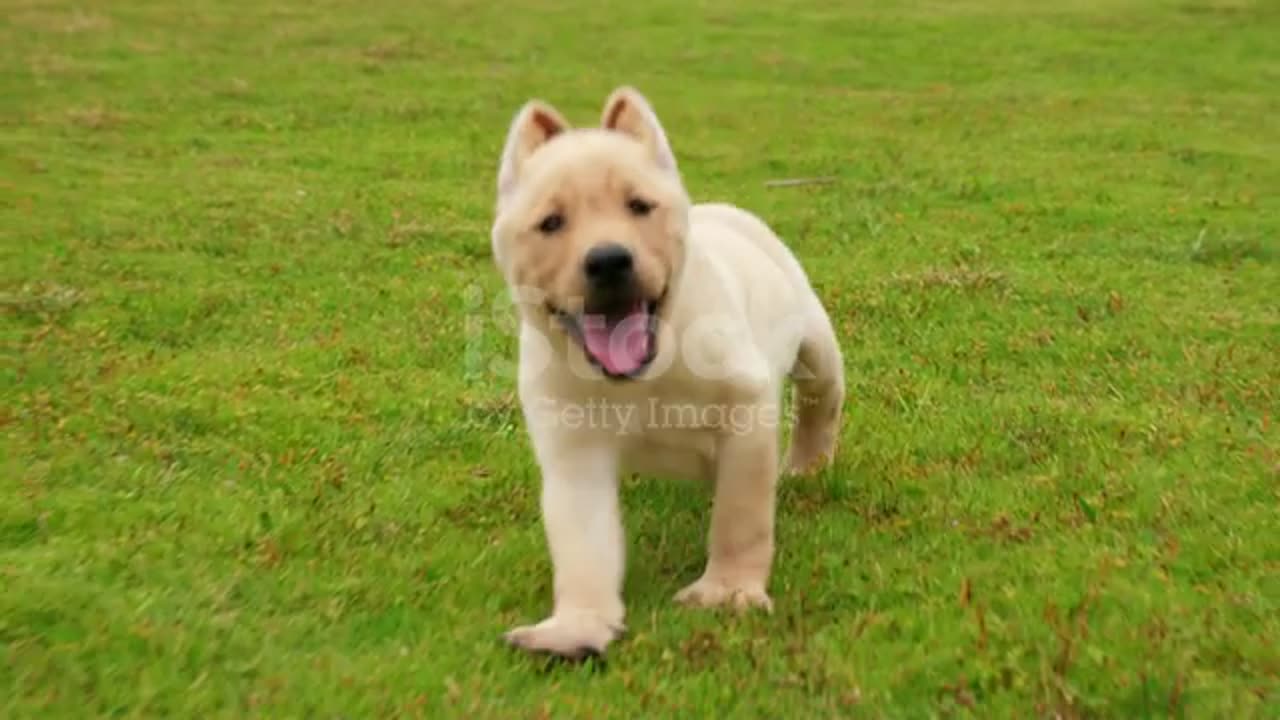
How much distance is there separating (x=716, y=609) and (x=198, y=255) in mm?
9097

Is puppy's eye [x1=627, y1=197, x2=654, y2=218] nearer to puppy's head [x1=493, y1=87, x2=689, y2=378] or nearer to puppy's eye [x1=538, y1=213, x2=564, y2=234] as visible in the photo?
puppy's head [x1=493, y1=87, x2=689, y2=378]

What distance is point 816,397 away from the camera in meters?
7.34

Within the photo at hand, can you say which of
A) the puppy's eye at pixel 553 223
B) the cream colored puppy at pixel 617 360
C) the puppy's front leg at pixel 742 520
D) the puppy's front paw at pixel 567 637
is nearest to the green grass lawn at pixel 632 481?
the puppy's front paw at pixel 567 637

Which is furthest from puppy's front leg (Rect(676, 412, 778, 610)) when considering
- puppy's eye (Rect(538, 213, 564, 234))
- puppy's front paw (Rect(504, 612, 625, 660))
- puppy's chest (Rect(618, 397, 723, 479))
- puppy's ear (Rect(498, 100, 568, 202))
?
puppy's ear (Rect(498, 100, 568, 202))

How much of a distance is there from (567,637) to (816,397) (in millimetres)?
2679

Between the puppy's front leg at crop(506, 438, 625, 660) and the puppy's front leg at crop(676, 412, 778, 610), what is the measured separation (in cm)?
37

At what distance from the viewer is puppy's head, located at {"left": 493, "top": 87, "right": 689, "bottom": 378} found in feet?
16.4

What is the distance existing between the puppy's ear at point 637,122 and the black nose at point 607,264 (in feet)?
2.32

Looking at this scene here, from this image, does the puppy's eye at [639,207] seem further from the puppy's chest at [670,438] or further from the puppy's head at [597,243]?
the puppy's chest at [670,438]

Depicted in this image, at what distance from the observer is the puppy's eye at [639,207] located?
5164 millimetres

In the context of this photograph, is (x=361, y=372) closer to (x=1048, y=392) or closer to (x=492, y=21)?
(x=1048, y=392)

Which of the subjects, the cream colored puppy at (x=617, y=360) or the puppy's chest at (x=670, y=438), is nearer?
the cream colored puppy at (x=617, y=360)

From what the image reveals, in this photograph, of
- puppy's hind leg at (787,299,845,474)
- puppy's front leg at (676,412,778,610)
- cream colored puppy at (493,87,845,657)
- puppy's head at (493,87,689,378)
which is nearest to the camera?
puppy's head at (493,87,689,378)

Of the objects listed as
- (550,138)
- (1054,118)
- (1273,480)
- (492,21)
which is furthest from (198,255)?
(492,21)
